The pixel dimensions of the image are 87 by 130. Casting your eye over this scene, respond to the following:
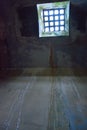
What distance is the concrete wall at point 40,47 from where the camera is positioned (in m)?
3.17

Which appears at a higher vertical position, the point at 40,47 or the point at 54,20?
the point at 54,20

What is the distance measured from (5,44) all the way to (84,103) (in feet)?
7.50

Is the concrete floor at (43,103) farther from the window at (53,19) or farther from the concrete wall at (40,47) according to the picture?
the window at (53,19)

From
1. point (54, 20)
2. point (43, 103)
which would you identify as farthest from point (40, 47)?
point (43, 103)

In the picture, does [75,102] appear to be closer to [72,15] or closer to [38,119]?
[38,119]

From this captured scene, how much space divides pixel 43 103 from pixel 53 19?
221 centimetres

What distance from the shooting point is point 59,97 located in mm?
1981

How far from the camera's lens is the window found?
10.4ft

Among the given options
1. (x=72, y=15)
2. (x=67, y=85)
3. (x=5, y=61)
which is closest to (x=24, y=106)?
(x=67, y=85)

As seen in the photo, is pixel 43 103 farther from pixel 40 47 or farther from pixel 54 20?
pixel 54 20

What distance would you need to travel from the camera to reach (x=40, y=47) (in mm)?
3326

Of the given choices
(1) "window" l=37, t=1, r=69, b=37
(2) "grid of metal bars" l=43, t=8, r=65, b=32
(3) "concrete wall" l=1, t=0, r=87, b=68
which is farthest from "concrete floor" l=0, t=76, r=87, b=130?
(2) "grid of metal bars" l=43, t=8, r=65, b=32

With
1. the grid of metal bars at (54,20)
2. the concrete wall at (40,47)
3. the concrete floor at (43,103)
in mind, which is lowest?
the concrete floor at (43,103)

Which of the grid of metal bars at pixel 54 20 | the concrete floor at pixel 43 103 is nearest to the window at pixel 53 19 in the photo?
the grid of metal bars at pixel 54 20
